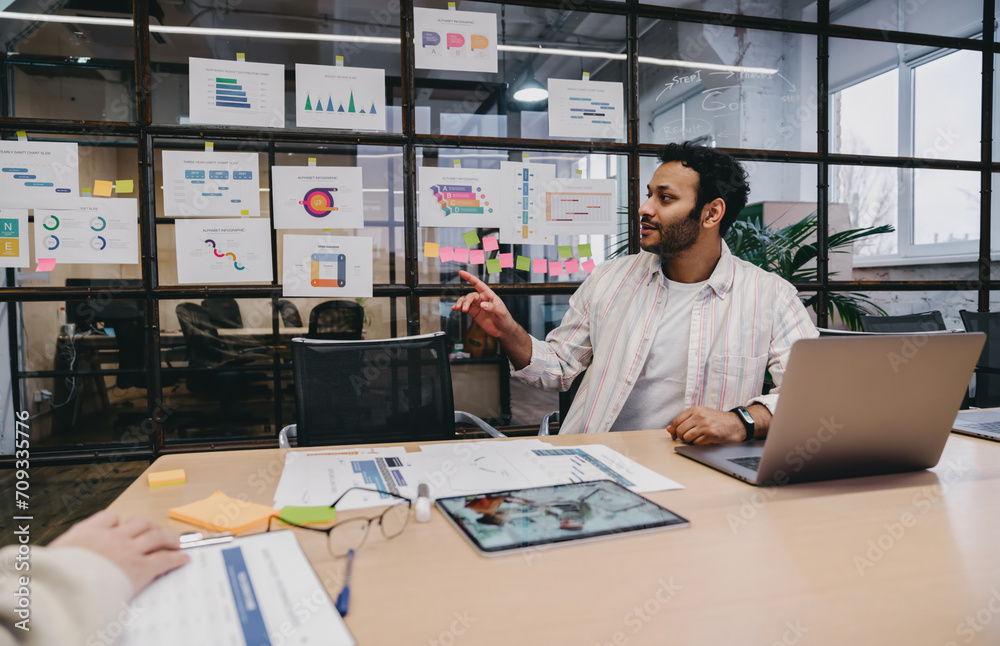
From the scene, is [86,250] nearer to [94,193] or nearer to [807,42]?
[94,193]

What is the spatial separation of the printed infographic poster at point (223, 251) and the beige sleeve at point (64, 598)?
1.95 m

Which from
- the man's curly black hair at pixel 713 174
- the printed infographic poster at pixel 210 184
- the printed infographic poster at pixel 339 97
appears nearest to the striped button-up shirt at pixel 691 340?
the man's curly black hair at pixel 713 174

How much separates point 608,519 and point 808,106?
369 centimetres

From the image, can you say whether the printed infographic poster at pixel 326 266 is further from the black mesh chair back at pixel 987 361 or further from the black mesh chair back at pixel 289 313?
the black mesh chair back at pixel 987 361

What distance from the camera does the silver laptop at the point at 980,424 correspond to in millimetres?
1367

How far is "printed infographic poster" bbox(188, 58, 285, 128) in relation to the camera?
2283 mm

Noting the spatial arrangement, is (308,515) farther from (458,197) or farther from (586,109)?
(586,109)

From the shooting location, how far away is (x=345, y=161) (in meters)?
2.48

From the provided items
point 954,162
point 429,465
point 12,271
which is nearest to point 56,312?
point 12,271

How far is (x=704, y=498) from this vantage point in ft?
3.14

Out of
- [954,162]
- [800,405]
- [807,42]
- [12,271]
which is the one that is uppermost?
[807,42]

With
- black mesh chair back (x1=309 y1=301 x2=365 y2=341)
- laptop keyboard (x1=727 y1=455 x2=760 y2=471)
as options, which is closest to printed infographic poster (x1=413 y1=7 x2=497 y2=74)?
black mesh chair back (x1=309 y1=301 x2=365 y2=341)

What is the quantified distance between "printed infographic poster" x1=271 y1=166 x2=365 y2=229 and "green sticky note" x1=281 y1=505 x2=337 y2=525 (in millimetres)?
1767

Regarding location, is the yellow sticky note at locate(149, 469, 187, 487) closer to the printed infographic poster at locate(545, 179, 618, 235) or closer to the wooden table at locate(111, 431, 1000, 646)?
the wooden table at locate(111, 431, 1000, 646)
